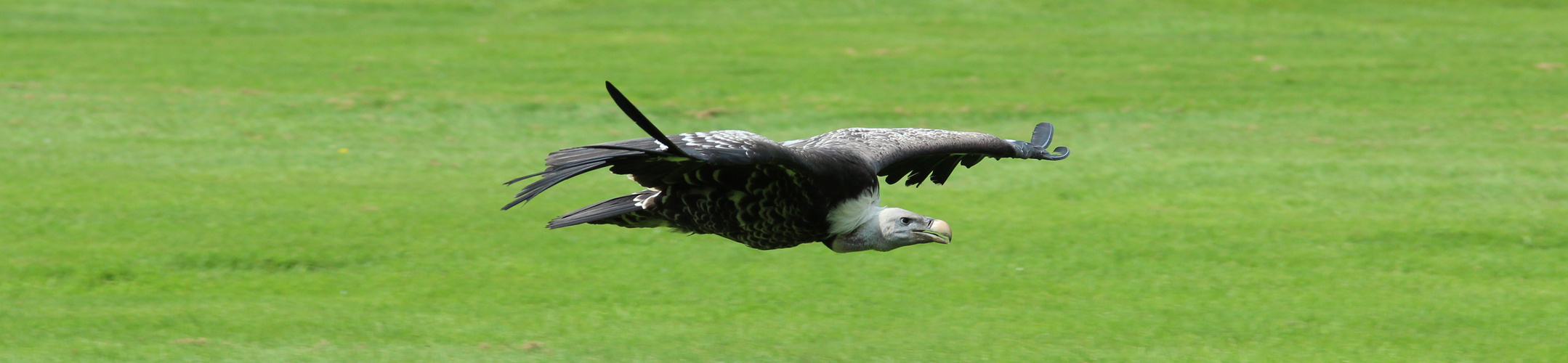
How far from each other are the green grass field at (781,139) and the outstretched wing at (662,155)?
360 cm

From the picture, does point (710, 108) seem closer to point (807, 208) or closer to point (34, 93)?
point (34, 93)

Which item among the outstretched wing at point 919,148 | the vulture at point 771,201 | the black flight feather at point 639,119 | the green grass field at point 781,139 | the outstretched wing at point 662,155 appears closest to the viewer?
the black flight feather at point 639,119

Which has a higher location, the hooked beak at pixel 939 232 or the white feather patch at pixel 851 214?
the white feather patch at pixel 851 214

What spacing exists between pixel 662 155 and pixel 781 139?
11439mm

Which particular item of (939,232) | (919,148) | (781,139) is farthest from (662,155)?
(781,139)

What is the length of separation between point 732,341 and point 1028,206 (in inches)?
197

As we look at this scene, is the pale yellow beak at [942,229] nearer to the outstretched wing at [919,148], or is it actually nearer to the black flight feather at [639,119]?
the outstretched wing at [919,148]

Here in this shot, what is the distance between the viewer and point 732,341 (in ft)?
33.2

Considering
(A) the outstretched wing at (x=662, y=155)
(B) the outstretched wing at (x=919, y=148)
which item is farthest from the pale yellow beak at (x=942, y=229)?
(A) the outstretched wing at (x=662, y=155)

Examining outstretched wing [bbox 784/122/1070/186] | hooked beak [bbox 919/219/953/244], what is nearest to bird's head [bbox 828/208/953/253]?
hooked beak [bbox 919/219/953/244]

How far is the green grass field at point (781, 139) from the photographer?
409 inches

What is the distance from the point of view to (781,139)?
1752cm

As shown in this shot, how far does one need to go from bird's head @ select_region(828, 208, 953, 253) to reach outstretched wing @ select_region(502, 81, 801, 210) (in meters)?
0.74

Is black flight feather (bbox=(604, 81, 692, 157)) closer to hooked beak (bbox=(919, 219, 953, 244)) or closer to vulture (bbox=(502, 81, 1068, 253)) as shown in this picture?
vulture (bbox=(502, 81, 1068, 253))
